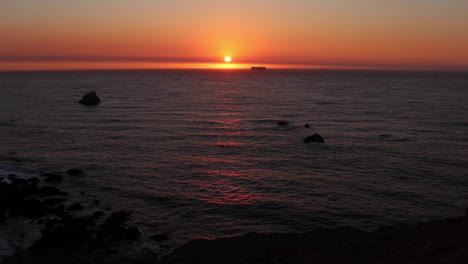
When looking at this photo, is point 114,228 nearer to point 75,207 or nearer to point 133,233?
point 133,233

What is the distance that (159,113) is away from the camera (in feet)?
250

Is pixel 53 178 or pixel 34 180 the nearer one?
pixel 34 180

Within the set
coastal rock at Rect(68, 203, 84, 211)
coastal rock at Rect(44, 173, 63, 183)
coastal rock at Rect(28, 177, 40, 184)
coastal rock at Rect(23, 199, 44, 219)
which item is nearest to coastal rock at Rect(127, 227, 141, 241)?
coastal rock at Rect(68, 203, 84, 211)

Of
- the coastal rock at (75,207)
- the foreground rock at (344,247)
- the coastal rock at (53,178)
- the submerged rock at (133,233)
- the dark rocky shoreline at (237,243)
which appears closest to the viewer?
the foreground rock at (344,247)

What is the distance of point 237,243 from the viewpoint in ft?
72.7

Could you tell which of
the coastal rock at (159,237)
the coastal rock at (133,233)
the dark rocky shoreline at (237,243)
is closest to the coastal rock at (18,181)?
Result: the dark rocky shoreline at (237,243)

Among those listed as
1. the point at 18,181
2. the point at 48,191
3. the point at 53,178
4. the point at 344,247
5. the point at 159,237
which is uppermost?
the point at 344,247

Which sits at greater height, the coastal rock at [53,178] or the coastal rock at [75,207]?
the coastal rock at [53,178]

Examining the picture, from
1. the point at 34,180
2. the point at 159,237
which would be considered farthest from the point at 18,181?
the point at 159,237

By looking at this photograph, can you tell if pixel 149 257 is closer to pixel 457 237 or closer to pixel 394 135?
pixel 457 237

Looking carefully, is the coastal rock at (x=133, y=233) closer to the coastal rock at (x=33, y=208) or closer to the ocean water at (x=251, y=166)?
the ocean water at (x=251, y=166)

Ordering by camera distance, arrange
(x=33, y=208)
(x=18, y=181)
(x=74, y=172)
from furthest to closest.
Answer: (x=74, y=172), (x=18, y=181), (x=33, y=208)

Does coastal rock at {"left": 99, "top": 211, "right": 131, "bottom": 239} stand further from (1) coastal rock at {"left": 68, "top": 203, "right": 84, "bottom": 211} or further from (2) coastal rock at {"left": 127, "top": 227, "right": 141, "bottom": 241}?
(1) coastal rock at {"left": 68, "top": 203, "right": 84, "bottom": 211}

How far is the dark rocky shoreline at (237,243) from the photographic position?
1728 cm
